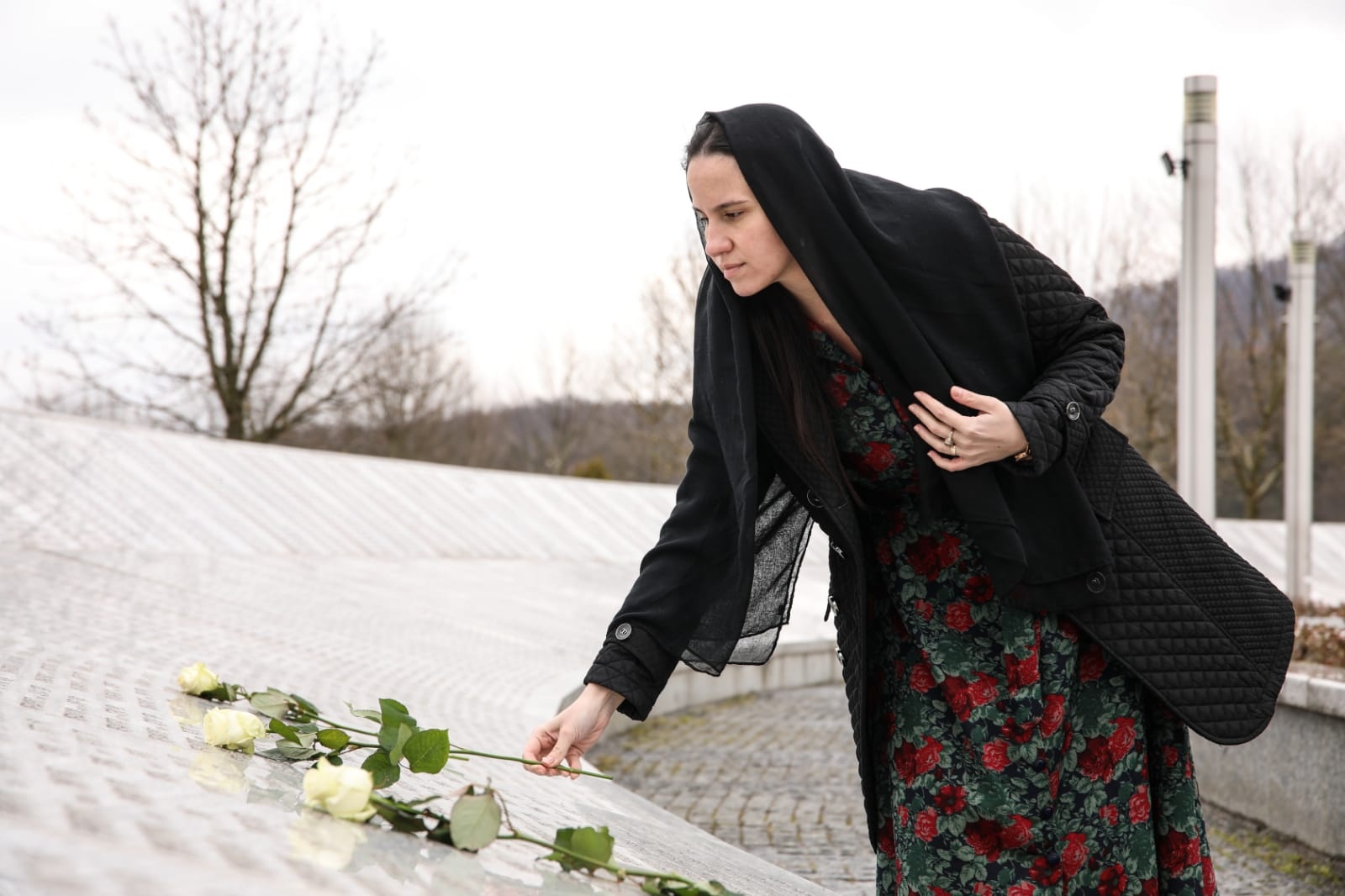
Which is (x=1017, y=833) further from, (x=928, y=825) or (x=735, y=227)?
(x=735, y=227)

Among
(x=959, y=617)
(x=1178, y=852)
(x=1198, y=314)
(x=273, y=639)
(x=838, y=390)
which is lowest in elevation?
(x=273, y=639)

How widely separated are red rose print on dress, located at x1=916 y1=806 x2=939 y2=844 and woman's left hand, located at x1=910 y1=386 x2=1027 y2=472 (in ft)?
1.97

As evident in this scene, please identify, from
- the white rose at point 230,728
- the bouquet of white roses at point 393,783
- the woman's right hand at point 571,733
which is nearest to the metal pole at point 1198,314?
the woman's right hand at point 571,733

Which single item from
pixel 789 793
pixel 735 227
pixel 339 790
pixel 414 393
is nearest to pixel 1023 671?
pixel 735 227

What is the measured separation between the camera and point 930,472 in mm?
1988

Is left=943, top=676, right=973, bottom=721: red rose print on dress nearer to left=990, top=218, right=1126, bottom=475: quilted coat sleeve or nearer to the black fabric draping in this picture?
the black fabric draping

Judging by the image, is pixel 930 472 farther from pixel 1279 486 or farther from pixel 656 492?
pixel 1279 486

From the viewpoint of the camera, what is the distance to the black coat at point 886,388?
1.94 metres

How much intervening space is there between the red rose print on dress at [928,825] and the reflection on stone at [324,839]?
99 cm

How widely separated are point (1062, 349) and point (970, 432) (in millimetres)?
361

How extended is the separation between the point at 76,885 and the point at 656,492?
11.9 m

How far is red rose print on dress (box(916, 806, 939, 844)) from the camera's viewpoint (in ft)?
6.67

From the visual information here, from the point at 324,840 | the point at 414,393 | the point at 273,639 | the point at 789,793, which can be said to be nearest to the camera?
the point at 324,840

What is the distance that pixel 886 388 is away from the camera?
2.05 meters
